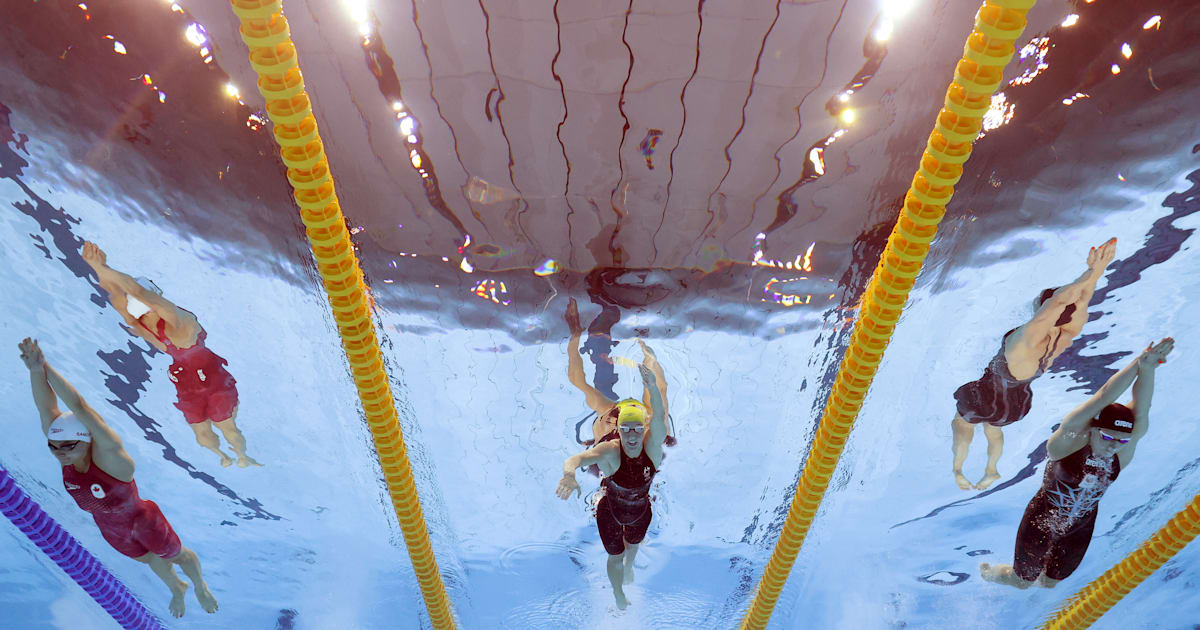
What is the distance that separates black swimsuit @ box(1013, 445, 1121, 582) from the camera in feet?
13.3

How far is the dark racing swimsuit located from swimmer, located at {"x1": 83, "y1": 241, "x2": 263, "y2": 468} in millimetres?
2722

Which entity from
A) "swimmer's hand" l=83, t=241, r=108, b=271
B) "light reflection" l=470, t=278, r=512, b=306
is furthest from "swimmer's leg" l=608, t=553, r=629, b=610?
"swimmer's hand" l=83, t=241, r=108, b=271

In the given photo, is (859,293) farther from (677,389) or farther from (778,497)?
(778,497)

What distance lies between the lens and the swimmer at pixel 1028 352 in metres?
4.38

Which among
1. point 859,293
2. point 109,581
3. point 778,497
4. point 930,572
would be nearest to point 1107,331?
point 859,293

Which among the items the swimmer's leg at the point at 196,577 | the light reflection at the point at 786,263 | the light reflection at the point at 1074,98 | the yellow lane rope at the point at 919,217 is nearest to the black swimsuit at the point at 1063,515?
the yellow lane rope at the point at 919,217

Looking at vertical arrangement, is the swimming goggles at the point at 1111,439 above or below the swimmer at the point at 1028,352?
below

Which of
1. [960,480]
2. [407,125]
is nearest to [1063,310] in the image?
[960,480]

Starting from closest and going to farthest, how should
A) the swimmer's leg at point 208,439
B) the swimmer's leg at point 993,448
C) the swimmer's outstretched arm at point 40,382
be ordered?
1. the swimmer's outstretched arm at point 40,382
2. the swimmer's leg at point 993,448
3. the swimmer's leg at point 208,439

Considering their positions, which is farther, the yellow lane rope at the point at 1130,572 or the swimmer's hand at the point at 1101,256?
the yellow lane rope at the point at 1130,572

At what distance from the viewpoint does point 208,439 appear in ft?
19.1

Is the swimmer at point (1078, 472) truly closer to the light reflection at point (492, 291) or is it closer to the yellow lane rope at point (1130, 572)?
the yellow lane rope at point (1130, 572)

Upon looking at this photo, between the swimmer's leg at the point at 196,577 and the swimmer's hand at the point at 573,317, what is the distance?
2.88 m

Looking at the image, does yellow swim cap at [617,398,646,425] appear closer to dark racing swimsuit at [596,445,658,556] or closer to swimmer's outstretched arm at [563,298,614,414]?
dark racing swimsuit at [596,445,658,556]
